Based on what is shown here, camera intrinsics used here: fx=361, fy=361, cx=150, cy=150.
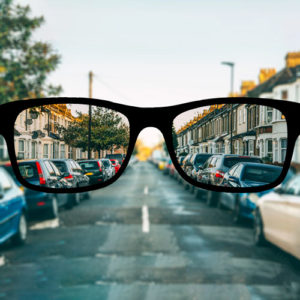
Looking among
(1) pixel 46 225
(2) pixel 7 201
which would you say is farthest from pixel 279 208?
(1) pixel 46 225

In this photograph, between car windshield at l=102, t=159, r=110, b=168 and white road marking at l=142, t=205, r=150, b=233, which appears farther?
white road marking at l=142, t=205, r=150, b=233

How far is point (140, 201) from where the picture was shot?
366 ft

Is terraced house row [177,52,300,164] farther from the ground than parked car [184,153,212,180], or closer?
farther from the ground

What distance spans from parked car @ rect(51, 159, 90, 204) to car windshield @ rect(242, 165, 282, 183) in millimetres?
458

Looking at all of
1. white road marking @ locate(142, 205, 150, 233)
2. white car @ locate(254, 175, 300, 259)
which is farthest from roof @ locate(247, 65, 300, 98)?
white road marking @ locate(142, 205, 150, 233)

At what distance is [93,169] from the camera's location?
1.04m

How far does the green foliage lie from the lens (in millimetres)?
1012

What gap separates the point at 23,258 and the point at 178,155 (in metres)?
130

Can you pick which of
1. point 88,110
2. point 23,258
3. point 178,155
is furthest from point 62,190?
point 23,258

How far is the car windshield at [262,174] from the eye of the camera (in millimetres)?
1019

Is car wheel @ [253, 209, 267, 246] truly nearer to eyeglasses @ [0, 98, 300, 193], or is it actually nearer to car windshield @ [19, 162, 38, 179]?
eyeglasses @ [0, 98, 300, 193]

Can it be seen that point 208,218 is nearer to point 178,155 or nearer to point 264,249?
point 264,249

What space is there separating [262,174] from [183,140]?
249 mm

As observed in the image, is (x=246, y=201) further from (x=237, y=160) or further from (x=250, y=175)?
(x=237, y=160)
